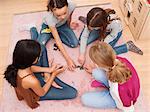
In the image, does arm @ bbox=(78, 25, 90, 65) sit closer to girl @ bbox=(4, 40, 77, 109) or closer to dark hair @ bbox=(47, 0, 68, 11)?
girl @ bbox=(4, 40, 77, 109)

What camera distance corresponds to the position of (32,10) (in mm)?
1943

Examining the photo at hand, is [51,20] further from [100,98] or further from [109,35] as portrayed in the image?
[100,98]

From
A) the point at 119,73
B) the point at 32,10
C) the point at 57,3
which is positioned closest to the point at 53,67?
the point at 57,3

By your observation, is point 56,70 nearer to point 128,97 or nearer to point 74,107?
point 74,107

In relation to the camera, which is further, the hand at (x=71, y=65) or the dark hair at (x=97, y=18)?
the hand at (x=71, y=65)

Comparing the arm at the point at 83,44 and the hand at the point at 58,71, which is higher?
the arm at the point at 83,44

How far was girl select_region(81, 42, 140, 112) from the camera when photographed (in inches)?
44.8

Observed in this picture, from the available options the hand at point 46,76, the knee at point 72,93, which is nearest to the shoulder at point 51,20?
the hand at point 46,76

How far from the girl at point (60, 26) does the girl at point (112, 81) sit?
26 cm

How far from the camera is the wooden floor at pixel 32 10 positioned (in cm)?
155

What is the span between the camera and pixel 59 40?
161 cm

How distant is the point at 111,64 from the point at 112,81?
3.7 inches

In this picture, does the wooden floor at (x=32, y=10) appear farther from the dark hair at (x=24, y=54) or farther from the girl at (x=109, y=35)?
the dark hair at (x=24, y=54)

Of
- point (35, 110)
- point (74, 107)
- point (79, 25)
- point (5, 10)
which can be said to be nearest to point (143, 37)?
point (79, 25)
